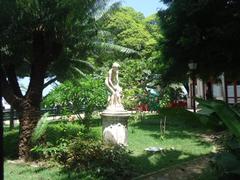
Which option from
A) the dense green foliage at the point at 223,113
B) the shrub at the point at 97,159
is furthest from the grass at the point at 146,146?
the dense green foliage at the point at 223,113

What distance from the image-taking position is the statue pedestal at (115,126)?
1219cm

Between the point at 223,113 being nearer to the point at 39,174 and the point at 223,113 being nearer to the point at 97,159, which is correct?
the point at 97,159

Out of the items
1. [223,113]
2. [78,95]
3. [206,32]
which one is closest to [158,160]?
[223,113]

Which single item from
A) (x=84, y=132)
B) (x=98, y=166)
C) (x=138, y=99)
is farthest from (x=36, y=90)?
(x=138, y=99)

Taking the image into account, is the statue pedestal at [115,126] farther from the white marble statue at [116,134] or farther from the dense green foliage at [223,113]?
the dense green foliage at [223,113]

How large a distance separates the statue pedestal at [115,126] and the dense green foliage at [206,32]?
678 cm

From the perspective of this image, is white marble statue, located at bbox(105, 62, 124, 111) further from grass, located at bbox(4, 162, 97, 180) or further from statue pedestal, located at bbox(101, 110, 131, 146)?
grass, located at bbox(4, 162, 97, 180)

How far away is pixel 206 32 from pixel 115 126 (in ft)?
25.5

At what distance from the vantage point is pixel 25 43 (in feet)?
41.9

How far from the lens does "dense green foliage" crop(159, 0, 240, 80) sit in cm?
1741

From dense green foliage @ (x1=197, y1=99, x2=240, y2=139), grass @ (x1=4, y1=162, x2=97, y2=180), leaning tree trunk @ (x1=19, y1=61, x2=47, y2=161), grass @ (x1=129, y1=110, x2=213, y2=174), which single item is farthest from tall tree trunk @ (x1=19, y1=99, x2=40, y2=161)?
dense green foliage @ (x1=197, y1=99, x2=240, y2=139)

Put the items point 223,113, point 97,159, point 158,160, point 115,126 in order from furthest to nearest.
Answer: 1. point 115,126
2. point 158,160
3. point 97,159
4. point 223,113

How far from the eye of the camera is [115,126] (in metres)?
12.3

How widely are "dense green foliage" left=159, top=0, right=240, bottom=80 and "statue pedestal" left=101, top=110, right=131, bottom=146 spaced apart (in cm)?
678
